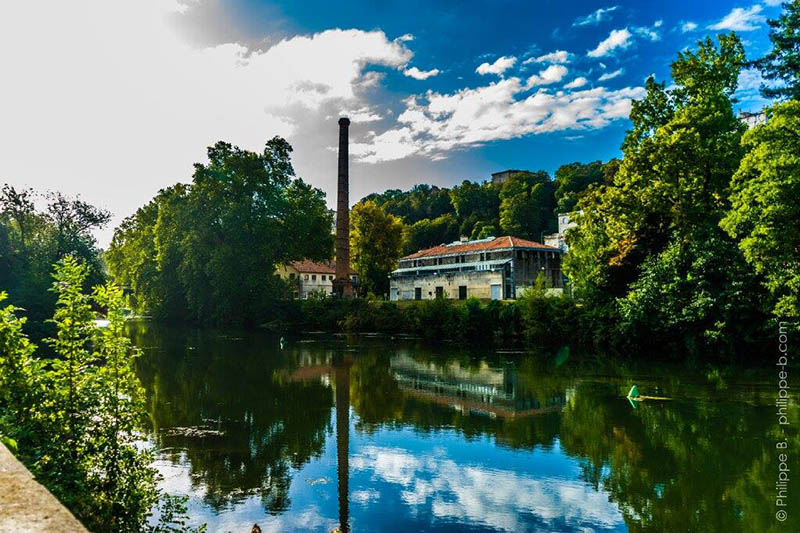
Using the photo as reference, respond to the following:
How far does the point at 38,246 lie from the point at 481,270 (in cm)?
3828

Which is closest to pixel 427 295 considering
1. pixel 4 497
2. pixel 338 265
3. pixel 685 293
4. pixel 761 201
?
pixel 338 265

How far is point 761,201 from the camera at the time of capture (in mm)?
19516

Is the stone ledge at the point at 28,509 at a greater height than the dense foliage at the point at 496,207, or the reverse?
the dense foliage at the point at 496,207

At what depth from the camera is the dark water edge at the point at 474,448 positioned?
826 cm

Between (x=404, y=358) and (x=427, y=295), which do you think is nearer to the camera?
(x=404, y=358)

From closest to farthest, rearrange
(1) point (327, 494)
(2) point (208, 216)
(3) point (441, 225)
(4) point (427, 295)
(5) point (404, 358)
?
(1) point (327, 494)
(5) point (404, 358)
(2) point (208, 216)
(4) point (427, 295)
(3) point (441, 225)

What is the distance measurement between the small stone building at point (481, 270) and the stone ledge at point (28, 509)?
4426 cm

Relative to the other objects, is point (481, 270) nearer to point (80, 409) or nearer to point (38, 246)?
point (38, 246)

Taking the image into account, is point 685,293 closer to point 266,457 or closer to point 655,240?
point 655,240

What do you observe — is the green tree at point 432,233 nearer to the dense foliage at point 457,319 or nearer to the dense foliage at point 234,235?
the dense foliage at point 234,235

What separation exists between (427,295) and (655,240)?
114 ft

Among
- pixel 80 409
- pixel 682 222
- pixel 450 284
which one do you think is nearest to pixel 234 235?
pixel 450 284

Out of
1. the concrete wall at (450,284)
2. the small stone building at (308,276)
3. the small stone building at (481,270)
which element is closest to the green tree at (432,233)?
the small stone building at (308,276)

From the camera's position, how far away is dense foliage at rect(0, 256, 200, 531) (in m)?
5.42
